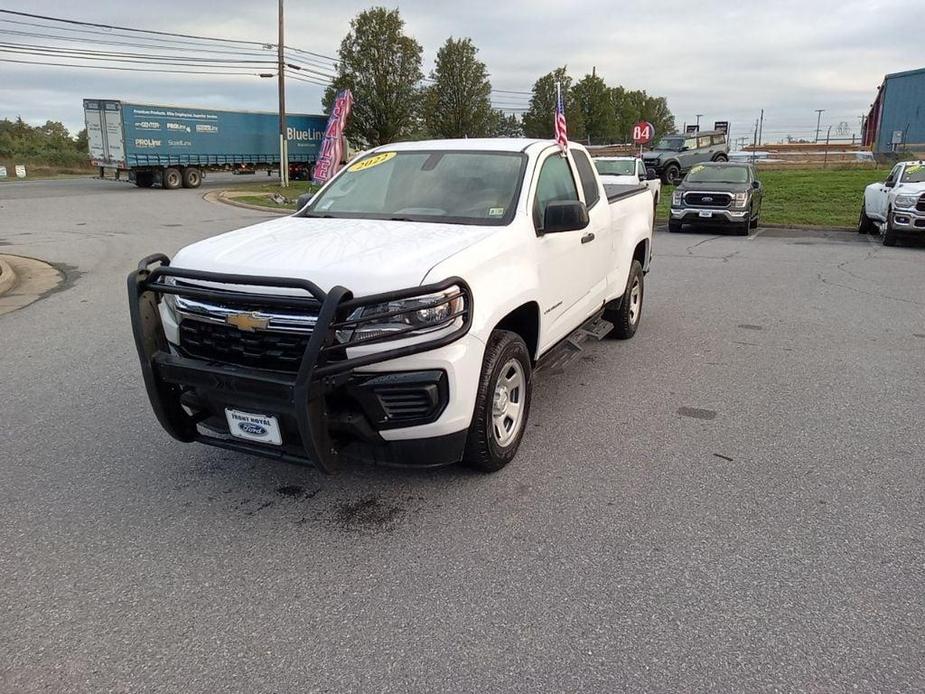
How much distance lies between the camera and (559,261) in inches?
185

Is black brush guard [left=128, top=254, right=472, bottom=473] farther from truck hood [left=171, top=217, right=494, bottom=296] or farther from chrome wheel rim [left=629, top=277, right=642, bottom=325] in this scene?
chrome wheel rim [left=629, top=277, right=642, bottom=325]

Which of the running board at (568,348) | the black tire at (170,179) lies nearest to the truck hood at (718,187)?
the running board at (568,348)

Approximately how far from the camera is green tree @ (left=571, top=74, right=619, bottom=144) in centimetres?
5881

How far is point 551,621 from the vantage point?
109 inches

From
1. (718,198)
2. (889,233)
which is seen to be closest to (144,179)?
(718,198)

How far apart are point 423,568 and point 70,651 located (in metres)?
1.40

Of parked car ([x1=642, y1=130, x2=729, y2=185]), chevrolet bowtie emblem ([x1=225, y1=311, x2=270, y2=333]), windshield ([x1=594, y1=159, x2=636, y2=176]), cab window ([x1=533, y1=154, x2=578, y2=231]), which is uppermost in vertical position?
parked car ([x1=642, y1=130, x2=729, y2=185])

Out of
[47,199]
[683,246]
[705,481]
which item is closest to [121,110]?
[47,199]

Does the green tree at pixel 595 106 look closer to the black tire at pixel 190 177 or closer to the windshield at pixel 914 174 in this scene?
the black tire at pixel 190 177

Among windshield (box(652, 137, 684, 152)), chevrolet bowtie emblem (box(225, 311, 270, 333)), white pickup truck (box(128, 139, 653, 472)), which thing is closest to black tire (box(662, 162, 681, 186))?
windshield (box(652, 137, 684, 152))

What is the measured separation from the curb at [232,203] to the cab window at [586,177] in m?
17.2

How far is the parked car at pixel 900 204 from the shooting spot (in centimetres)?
1362

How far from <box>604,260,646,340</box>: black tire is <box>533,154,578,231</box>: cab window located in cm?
160

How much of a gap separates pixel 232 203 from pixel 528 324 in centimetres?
2351
